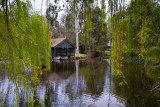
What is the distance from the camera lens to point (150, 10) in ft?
22.8

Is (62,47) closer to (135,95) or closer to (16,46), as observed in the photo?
(135,95)

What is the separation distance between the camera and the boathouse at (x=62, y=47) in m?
18.2

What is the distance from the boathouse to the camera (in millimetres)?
18244

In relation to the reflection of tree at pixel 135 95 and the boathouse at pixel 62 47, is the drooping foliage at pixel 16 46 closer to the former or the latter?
the reflection of tree at pixel 135 95

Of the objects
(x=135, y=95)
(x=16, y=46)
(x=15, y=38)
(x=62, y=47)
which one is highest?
(x=62, y=47)

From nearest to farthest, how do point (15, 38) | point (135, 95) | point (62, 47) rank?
point (15, 38)
point (135, 95)
point (62, 47)

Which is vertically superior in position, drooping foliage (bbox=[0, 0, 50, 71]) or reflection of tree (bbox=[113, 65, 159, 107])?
drooping foliage (bbox=[0, 0, 50, 71])

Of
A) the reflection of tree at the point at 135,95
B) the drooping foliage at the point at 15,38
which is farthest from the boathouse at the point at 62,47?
the drooping foliage at the point at 15,38

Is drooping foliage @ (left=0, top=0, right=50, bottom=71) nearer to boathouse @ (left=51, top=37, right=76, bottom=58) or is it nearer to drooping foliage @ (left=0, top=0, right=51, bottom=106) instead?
drooping foliage @ (left=0, top=0, right=51, bottom=106)

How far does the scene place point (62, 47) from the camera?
1870 cm

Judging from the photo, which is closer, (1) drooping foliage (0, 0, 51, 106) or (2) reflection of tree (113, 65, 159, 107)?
(1) drooping foliage (0, 0, 51, 106)

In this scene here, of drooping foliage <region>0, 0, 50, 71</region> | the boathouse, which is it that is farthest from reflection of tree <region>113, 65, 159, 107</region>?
the boathouse

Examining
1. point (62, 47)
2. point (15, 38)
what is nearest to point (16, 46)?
point (15, 38)

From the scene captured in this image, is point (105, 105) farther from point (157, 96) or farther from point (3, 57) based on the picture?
point (3, 57)
